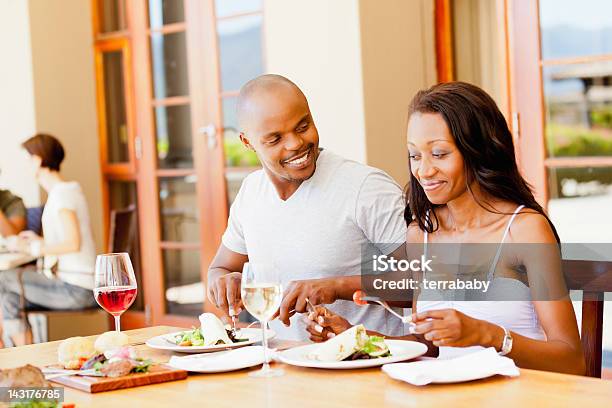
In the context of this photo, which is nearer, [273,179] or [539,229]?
[539,229]

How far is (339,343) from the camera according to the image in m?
1.73

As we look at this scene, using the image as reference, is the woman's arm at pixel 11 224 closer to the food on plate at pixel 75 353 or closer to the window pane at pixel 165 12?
the window pane at pixel 165 12

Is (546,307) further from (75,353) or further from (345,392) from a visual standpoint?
(75,353)

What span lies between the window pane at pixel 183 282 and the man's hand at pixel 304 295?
3.40 meters

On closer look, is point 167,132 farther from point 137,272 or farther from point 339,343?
point 339,343

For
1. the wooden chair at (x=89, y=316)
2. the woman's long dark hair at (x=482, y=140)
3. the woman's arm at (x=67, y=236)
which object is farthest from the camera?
the wooden chair at (x=89, y=316)

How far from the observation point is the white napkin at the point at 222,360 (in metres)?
1.75

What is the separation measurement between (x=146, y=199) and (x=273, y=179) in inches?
132

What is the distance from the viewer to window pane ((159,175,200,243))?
560 cm

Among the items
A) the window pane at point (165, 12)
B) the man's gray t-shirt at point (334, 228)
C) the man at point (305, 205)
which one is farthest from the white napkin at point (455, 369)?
the window pane at point (165, 12)

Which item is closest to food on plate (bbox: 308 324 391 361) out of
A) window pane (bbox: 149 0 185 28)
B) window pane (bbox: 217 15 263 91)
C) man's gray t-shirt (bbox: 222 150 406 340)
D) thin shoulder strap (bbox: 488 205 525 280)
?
thin shoulder strap (bbox: 488 205 525 280)

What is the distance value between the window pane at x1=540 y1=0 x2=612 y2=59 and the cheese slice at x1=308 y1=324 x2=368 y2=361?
8.57 ft

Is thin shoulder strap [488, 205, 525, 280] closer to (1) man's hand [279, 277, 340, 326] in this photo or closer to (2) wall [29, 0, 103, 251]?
(1) man's hand [279, 277, 340, 326]

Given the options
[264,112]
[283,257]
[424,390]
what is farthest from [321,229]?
[424,390]
